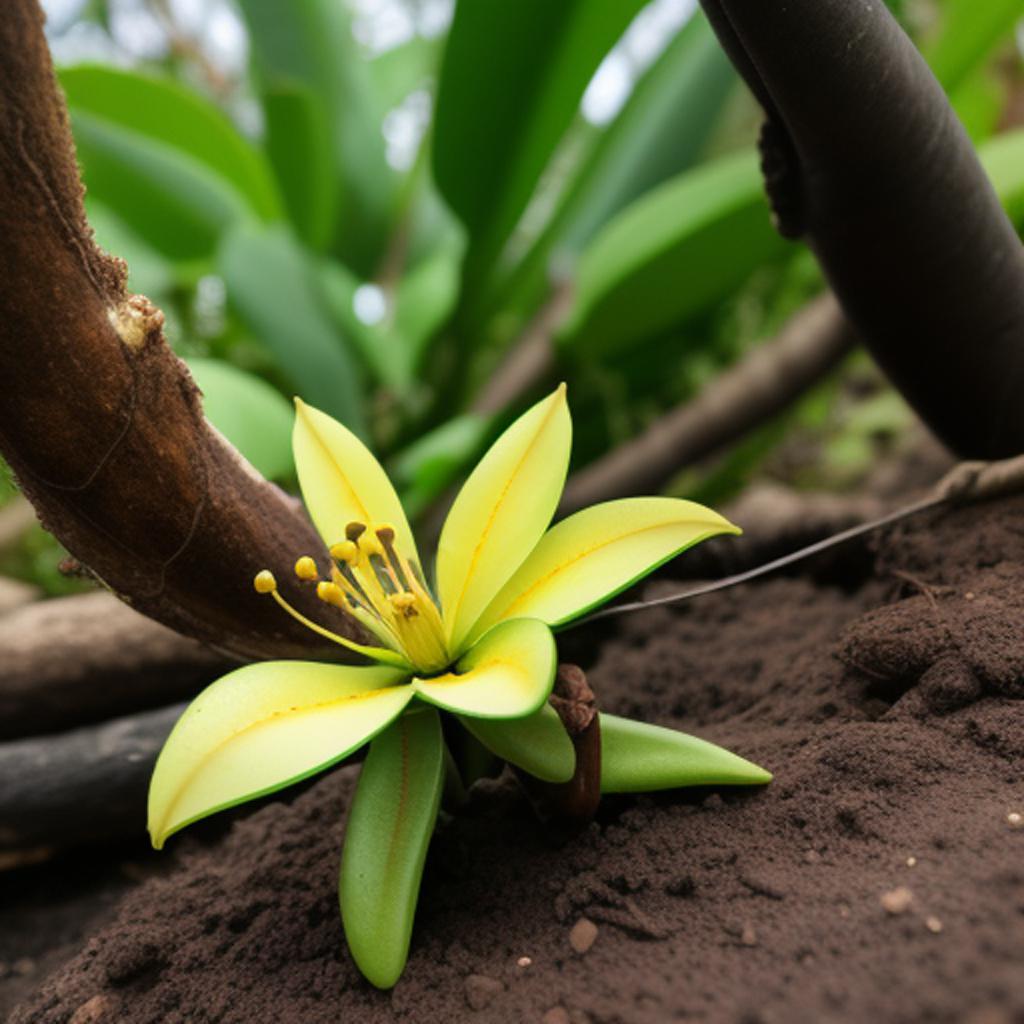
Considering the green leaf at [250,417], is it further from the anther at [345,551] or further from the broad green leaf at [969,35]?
the broad green leaf at [969,35]

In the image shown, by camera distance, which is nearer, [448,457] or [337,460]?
[337,460]

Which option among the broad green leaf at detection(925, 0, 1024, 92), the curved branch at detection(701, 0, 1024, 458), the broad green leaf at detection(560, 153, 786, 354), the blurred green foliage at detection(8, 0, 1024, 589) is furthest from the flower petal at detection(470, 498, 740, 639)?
the broad green leaf at detection(925, 0, 1024, 92)

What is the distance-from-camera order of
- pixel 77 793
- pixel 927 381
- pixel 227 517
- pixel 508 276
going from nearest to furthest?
1. pixel 227 517
2. pixel 927 381
3. pixel 77 793
4. pixel 508 276

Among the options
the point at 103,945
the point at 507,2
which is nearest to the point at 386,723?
the point at 103,945

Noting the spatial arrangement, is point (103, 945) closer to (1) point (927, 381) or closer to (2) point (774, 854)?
(2) point (774, 854)

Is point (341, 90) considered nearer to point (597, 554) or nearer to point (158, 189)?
point (158, 189)
